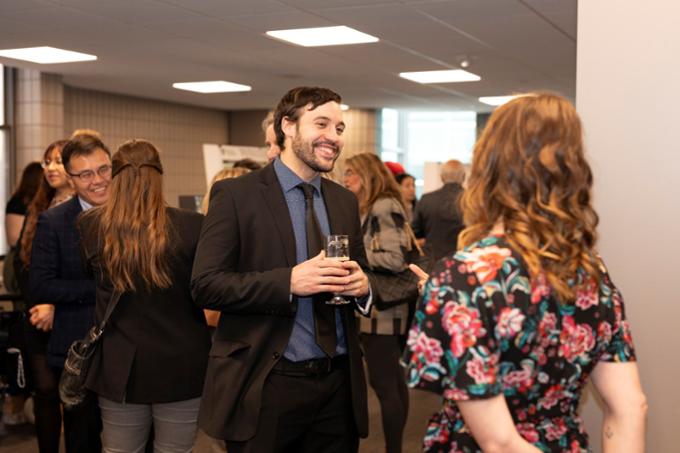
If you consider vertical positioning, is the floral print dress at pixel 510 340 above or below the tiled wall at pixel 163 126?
below

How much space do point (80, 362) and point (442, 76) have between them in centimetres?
697

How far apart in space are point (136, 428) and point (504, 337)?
64.7 inches

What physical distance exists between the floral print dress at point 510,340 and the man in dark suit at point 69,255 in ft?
6.56

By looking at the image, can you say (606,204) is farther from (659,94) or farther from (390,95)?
(390,95)

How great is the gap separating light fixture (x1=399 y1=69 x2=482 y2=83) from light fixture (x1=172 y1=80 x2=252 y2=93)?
6.83 ft

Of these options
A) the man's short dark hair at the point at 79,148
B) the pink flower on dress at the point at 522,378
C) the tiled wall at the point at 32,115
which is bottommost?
the pink flower on dress at the point at 522,378

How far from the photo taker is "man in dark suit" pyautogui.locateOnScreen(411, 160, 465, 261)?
666 cm

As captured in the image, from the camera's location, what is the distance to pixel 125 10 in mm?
5816

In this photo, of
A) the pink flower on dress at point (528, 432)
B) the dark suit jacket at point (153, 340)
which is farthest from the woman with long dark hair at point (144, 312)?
the pink flower on dress at point (528, 432)

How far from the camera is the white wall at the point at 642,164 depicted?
2.70 metres

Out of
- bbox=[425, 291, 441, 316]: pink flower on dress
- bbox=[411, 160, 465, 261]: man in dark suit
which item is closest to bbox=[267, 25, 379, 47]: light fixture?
bbox=[411, 160, 465, 261]: man in dark suit

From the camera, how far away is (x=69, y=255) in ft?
10.6

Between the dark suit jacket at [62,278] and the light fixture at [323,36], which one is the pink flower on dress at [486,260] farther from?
the light fixture at [323,36]

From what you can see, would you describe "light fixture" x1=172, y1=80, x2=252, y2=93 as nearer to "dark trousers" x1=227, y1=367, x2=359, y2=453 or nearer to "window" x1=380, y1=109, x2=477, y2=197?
"window" x1=380, y1=109, x2=477, y2=197
